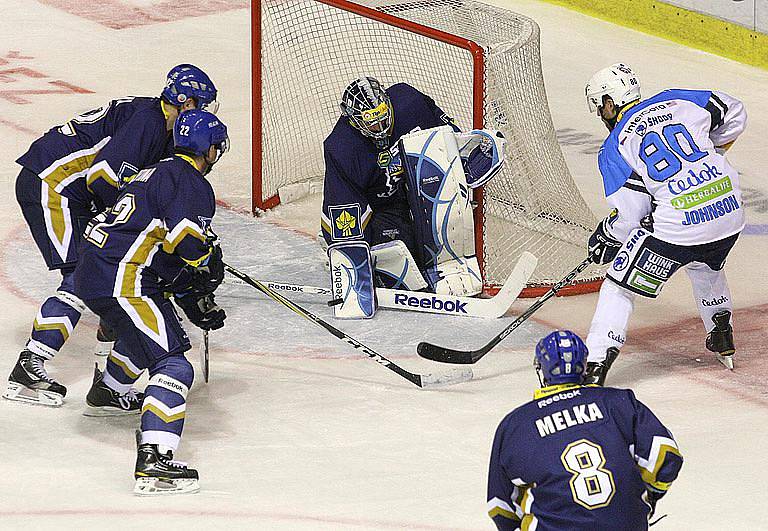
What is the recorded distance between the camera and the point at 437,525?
3.96m

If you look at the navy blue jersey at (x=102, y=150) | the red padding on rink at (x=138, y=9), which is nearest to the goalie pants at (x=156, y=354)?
the navy blue jersey at (x=102, y=150)

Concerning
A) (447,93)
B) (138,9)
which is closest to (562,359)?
(447,93)

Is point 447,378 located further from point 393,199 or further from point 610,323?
point 393,199

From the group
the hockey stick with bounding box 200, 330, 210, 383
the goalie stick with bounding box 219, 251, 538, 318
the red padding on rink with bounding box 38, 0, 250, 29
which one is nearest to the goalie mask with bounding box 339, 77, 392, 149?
the goalie stick with bounding box 219, 251, 538, 318

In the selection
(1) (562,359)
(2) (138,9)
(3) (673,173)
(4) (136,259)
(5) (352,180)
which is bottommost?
(2) (138,9)

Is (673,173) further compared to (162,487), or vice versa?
(673,173)

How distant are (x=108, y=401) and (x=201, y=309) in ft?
1.42

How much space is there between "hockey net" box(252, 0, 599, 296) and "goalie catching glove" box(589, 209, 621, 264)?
2.69 ft

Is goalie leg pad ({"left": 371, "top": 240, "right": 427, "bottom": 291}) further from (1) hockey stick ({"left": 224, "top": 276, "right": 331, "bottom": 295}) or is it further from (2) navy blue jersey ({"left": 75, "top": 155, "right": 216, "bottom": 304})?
(2) navy blue jersey ({"left": 75, "top": 155, "right": 216, "bottom": 304})

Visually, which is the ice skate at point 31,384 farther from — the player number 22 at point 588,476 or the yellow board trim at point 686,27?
the yellow board trim at point 686,27

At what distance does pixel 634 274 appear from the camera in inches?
187

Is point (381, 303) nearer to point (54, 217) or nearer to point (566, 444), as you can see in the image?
point (54, 217)

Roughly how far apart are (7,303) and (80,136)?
36.6 inches

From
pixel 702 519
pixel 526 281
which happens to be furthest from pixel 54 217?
pixel 702 519
